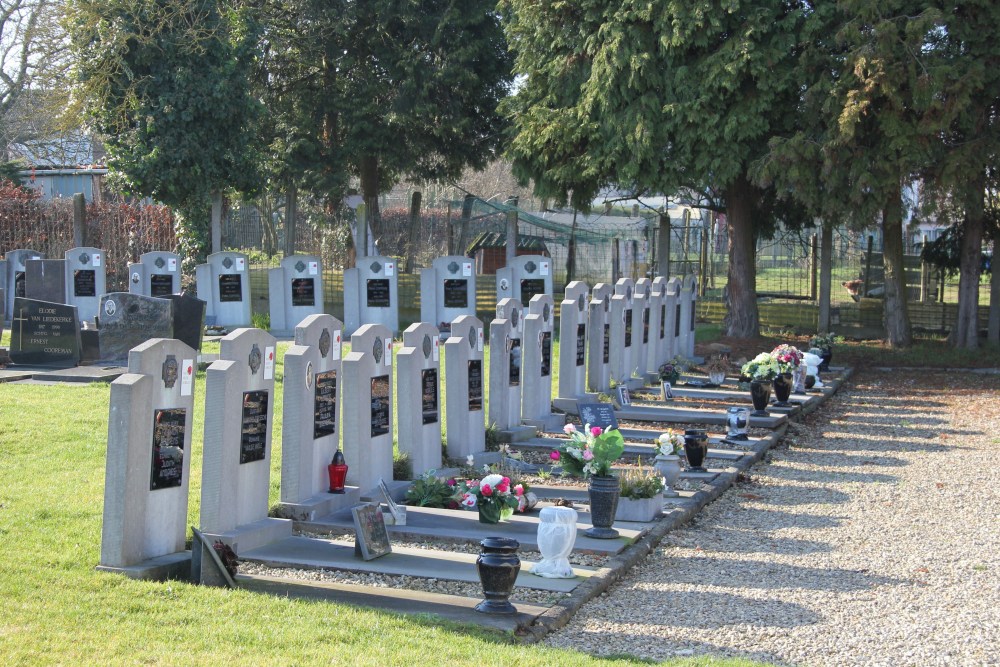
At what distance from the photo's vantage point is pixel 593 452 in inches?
338

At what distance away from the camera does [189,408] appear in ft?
23.9

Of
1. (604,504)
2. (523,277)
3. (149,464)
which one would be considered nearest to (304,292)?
(523,277)

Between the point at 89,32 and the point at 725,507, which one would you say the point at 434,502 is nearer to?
the point at 725,507

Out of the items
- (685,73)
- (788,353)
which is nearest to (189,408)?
(788,353)

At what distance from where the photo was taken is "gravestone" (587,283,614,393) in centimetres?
1532

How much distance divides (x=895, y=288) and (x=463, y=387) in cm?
1459

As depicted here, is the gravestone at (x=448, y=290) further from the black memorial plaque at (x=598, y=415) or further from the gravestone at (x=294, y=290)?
the black memorial plaque at (x=598, y=415)

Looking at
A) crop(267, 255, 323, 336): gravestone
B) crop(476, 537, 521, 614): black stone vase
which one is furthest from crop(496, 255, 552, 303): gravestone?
crop(476, 537, 521, 614): black stone vase

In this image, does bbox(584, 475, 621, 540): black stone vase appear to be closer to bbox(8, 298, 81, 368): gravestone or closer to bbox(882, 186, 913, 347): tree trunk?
bbox(8, 298, 81, 368): gravestone

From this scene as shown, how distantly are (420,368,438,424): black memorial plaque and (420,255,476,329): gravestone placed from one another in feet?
35.6

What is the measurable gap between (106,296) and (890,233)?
49.5 ft

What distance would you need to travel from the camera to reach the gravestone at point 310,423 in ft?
27.8

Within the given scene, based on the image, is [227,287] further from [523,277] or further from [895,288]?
[895,288]

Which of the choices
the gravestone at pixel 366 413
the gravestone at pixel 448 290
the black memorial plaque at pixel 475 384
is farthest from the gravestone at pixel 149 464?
the gravestone at pixel 448 290
